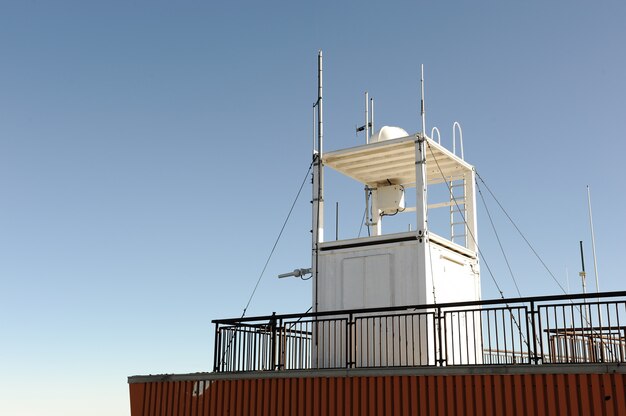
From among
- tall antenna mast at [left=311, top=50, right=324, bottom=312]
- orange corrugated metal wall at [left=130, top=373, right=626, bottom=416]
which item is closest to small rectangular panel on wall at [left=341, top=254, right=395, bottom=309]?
tall antenna mast at [left=311, top=50, right=324, bottom=312]

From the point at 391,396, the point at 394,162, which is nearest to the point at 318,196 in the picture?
the point at 394,162

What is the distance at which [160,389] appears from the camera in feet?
59.3

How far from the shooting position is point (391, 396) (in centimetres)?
1485

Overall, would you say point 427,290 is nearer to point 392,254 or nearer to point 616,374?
point 392,254

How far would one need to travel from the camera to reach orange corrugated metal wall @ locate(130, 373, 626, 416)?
42.8 feet

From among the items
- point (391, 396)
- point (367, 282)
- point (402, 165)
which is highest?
point (402, 165)

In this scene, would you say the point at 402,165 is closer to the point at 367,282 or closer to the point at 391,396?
the point at 367,282

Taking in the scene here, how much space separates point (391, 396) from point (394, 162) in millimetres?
7395

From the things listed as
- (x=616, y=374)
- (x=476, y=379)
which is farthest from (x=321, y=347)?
(x=616, y=374)

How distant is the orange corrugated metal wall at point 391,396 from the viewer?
42.8 ft

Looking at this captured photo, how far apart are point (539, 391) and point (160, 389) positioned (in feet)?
29.2

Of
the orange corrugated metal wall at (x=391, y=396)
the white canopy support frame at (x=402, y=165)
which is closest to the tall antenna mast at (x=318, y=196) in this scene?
the white canopy support frame at (x=402, y=165)

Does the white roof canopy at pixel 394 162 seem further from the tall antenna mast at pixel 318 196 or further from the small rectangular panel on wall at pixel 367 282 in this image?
the small rectangular panel on wall at pixel 367 282

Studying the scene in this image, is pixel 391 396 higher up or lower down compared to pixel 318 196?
lower down
